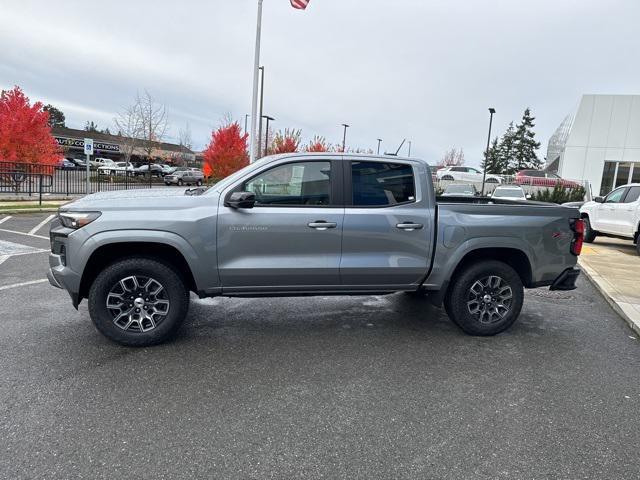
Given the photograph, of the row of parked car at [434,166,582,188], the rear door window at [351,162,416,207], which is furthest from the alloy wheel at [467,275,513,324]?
the row of parked car at [434,166,582,188]

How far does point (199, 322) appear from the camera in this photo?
5223mm

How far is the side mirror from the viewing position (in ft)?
14.1

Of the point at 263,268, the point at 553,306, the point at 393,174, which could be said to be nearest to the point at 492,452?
the point at 263,268

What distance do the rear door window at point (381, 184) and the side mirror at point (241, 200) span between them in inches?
40.9

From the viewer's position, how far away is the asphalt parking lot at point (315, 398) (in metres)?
2.76

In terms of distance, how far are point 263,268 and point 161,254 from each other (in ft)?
3.29

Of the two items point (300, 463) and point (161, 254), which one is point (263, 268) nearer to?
point (161, 254)

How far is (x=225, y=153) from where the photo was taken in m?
27.2

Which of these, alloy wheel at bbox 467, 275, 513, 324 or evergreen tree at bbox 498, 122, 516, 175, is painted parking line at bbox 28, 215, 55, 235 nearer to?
alloy wheel at bbox 467, 275, 513, 324

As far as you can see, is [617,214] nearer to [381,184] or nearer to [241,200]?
[381,184]

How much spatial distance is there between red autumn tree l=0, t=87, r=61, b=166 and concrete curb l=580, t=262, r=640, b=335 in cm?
2283

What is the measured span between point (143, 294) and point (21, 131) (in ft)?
73.9

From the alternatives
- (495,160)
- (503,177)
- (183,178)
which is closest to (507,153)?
(495,160)

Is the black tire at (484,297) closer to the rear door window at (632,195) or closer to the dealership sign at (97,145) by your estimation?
the rear door window at (632,195)
